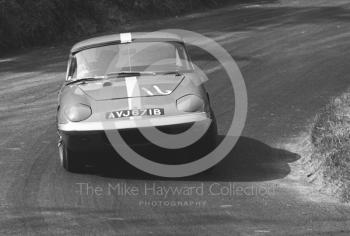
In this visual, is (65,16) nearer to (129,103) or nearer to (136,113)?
(129,103)

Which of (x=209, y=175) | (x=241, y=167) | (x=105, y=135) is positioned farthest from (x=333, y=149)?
(x=105, y=135)

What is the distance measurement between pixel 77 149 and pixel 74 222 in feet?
5.62

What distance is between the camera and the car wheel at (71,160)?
28.0ft

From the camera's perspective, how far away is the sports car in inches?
323

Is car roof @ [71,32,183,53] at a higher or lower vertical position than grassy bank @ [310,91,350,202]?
higher

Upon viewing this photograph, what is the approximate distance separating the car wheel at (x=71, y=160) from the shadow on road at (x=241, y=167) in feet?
0.50

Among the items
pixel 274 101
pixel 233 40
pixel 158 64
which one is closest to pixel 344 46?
pixel 233 40

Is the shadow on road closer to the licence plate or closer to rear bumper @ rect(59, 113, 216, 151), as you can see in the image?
rear bumper @ rect(59, 113, 216, 151)

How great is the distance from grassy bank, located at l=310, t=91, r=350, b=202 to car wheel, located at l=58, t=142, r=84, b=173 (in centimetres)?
245

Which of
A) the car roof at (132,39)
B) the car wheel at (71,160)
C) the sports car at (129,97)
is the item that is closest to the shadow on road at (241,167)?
the car wheel at (71,160)

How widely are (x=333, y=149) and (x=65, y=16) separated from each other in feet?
45.4

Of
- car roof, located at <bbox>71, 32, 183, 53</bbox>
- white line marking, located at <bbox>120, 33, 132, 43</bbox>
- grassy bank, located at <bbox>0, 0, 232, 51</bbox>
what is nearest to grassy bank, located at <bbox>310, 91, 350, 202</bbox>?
car roof, located at <bbox>71, 32, 183, 53</bbox>

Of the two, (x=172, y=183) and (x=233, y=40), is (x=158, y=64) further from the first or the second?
(x=233, y=40)

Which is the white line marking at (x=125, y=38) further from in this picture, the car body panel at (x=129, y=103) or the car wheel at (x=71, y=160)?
the car wheel at (x=71, y=160)
